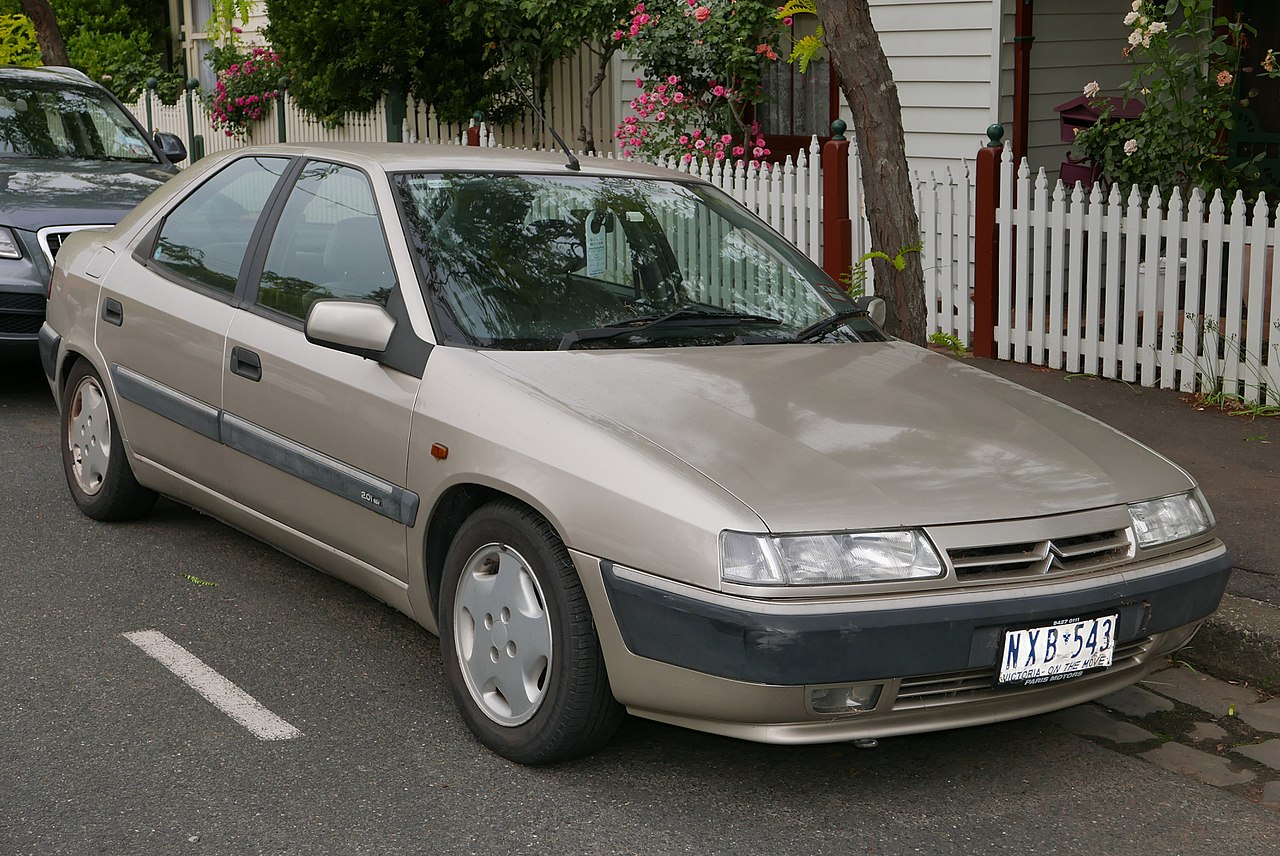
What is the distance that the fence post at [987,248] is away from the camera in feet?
29.1

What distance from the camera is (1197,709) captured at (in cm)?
445

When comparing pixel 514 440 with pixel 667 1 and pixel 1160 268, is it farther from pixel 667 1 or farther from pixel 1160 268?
pixel 667 1

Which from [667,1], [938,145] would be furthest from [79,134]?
[938,145]

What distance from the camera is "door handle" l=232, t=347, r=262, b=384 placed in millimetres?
4781

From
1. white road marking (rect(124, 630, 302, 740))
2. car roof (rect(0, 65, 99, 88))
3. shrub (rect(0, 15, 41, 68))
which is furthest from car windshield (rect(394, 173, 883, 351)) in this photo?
shrub (rect(0, 15, 41, 68))

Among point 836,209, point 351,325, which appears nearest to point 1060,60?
point 836,209

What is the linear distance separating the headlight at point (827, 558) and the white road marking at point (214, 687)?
1443mm

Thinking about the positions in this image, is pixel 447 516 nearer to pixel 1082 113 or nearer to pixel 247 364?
pixel 247 364

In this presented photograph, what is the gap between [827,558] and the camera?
11.1 feet

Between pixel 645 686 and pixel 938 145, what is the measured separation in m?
8.19

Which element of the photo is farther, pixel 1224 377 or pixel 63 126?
pixel 63 126

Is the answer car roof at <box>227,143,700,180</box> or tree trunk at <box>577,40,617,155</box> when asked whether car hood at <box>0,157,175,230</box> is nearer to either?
car roof at <box>227,143,700,180</box>

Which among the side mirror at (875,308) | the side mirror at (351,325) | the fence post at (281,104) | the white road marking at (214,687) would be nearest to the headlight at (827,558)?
the side mirror at (351,325)

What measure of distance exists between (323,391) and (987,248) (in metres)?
5.43
